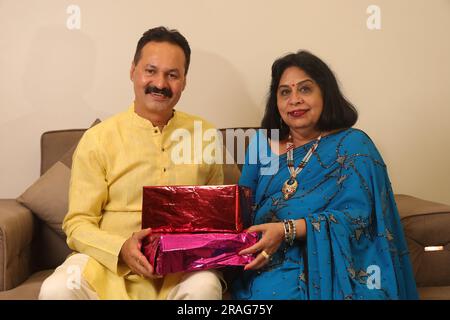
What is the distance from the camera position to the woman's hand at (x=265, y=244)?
1062 millimetres

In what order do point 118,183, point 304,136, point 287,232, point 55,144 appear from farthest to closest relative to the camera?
point 55,144
point 304,136
point 118,183
point 287,232

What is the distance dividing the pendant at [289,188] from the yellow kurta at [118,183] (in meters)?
0.25

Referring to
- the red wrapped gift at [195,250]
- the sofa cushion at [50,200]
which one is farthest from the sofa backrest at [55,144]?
the red wrapped gift at [195,250]

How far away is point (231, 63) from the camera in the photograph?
192cm

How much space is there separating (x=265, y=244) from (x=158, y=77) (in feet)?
1.88

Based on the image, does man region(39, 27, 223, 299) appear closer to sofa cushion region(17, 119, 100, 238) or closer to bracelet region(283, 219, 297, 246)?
bracelet region(283, 219, 297, 246)

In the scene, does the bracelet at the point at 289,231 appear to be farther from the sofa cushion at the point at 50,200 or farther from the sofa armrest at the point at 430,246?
the sofa cushion at the point at 50,200

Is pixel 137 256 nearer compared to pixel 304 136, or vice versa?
pixel 137 256

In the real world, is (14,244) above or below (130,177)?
below

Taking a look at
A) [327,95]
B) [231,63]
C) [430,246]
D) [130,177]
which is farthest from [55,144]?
[430,246]

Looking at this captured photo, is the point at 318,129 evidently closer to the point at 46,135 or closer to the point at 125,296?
the point at 125,296

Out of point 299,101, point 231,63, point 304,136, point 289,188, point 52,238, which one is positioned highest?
point 231,63

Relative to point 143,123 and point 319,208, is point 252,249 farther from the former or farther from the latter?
point 143,123
